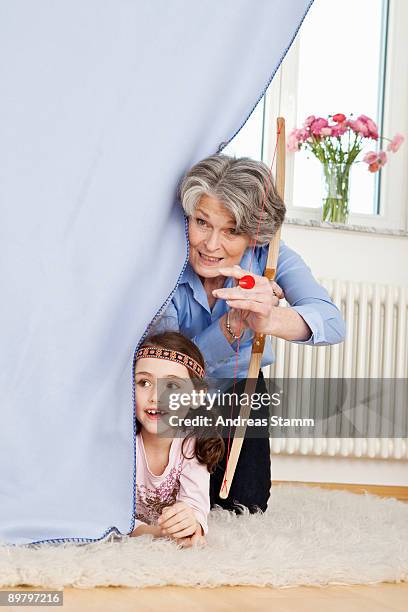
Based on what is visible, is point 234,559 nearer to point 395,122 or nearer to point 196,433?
point 196,433

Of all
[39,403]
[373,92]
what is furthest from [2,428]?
[373,92]

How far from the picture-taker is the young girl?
1.42 meters

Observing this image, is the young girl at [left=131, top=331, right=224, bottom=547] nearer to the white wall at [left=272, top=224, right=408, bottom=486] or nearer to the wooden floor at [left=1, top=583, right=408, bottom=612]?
the wooden floor at [left=1, top=583, right=408, bottom=612]

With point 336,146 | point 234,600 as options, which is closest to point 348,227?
point 336,146

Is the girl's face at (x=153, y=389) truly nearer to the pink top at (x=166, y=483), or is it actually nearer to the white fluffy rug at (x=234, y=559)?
the pink top at (x=166, y=483)

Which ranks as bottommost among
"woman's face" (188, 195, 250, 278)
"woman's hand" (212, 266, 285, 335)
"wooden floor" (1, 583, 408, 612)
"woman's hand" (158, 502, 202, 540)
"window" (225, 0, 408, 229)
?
"wooden floor" (1, 583, 408, 612)

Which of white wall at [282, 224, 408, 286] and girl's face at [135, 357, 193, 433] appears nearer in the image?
girl's face at [135, 357, 193, 433]

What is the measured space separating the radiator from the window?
1.25ft

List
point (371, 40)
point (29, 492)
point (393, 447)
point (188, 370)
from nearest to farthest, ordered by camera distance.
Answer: point (29, 492) < point (188, 370) < point (393, 447) < point (371, 40)

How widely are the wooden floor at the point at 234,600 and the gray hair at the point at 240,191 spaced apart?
602mm

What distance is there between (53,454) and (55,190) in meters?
0.39

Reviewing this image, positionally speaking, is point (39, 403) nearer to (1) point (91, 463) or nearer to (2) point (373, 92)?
(1) point (91, 463)

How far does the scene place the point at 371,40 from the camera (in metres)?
3.07

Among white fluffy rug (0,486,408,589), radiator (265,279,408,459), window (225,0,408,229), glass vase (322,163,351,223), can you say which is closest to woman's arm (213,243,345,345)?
white fluffy rug (0,486,408,589)
